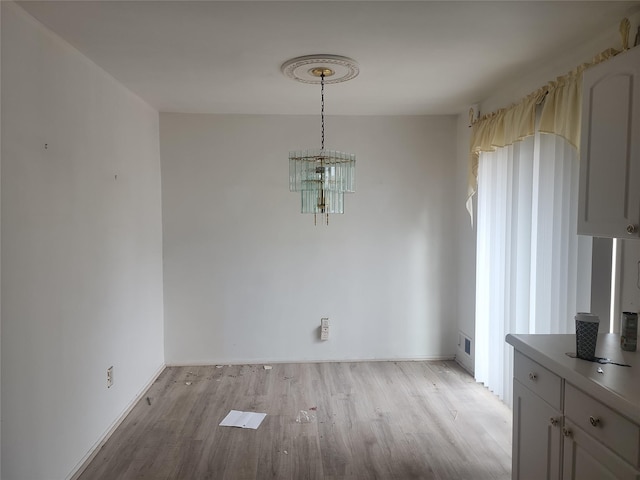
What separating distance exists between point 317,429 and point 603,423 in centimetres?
190

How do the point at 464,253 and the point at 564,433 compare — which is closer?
the point at 564,433

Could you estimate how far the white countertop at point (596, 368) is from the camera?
1398 millimetres

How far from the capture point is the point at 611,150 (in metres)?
1.81

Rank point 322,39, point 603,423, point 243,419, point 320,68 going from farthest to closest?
point 243,419, point 320,68, point 322,39, point 603,423

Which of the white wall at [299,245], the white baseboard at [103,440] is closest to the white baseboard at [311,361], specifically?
the white wall at [299,245]

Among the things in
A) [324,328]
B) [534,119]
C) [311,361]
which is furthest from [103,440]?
[534,119]

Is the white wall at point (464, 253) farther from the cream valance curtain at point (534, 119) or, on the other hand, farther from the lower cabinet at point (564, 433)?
the lower cabinet at point (564, 433)

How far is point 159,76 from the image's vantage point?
2951mm

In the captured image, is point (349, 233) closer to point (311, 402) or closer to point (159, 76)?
point (311, 402)

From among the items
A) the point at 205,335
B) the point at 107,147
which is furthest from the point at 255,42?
the point at 205,335

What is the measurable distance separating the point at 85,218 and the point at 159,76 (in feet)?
3.58

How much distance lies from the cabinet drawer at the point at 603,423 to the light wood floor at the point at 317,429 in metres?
1.03

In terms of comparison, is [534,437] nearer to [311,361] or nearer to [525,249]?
[525,249]

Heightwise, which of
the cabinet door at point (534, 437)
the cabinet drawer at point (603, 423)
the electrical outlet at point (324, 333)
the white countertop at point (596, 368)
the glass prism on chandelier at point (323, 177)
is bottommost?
the electrical outlet at point (324, 333)
